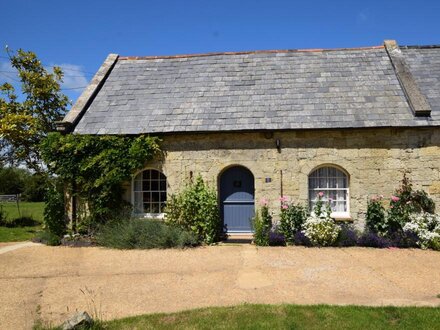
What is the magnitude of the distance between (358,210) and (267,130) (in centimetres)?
351

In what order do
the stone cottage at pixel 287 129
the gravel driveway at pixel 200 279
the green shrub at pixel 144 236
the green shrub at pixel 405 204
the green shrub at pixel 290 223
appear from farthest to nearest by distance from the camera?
the stone cottage at pixel 287 129
the green shrub at pixel 290 223
the green shrub at pixel 405 204
the green shrub at pixel 144 236
the gravel driveway at pixel 200 279

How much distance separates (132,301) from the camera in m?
6.00

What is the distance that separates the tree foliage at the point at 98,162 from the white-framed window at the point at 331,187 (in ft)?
16.0

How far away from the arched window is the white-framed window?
→ 4607 millimetres

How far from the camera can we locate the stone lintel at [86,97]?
463 inches

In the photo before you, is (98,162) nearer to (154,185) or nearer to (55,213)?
(154,185)

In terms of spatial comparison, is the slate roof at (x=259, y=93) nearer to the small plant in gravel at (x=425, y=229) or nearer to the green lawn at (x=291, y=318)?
the small plant in gravel at (x=425, y=229)

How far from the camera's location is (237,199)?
11586 mm

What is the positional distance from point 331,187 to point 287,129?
224 cm

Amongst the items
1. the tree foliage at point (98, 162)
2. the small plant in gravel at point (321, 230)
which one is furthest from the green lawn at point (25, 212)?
the small plant in gravel at point (321, 230)

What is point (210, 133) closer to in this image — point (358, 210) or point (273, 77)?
point (273, 77)

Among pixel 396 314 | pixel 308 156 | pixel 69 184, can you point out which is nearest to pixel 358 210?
pixel 308 156

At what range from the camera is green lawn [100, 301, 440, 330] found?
4945mm

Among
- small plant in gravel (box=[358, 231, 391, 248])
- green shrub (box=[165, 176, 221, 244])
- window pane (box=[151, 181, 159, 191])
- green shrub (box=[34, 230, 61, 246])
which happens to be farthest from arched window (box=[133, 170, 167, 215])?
small plant in gravel (box=[358, 231, 391, 248])
